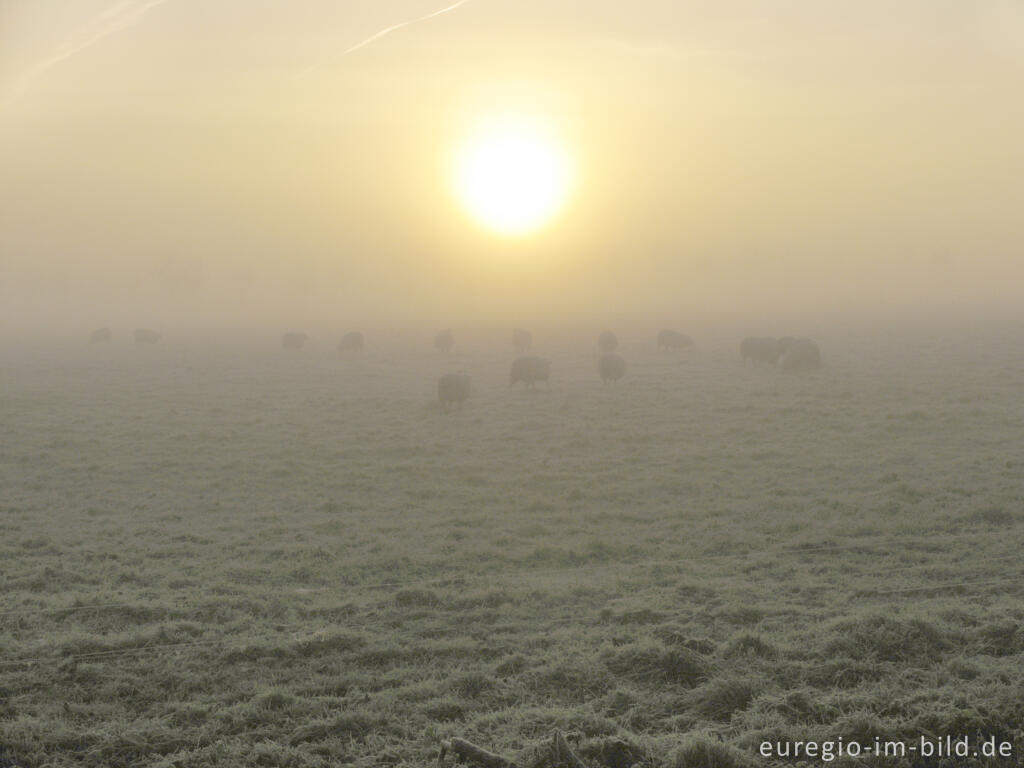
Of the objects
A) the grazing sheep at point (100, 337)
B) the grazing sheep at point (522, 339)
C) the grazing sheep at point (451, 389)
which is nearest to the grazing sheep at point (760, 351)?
the grazing sheep at point (522, 339)

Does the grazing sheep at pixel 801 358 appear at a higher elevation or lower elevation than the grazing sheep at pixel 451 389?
higher

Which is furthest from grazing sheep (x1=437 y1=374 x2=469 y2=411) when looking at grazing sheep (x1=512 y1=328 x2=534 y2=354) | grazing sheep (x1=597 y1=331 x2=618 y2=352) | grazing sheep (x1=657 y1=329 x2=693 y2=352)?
grazing sheep (x1=657 y1=329 x2=693 y2=352)

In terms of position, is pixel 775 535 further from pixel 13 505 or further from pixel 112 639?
pixel 13 505

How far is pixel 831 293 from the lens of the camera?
133875mm

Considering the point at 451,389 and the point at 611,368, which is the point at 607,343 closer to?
the point at 611,368

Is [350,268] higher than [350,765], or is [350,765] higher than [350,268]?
[350,268]

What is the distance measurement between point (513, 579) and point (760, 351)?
100 feet

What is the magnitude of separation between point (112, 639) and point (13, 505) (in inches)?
392

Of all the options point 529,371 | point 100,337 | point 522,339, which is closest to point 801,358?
point 529,371

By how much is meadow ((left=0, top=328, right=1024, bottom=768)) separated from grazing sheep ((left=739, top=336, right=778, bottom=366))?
987 centimetres

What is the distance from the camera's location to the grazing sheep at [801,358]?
120 feet

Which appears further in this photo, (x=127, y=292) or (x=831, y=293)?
(x=127, y=292)

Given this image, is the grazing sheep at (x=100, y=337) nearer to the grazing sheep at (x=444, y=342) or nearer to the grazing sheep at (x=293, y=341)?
the grazing sheep at (x=293, y=341)

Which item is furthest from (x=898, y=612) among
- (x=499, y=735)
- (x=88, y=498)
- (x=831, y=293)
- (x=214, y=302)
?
(x=214, y=302)
